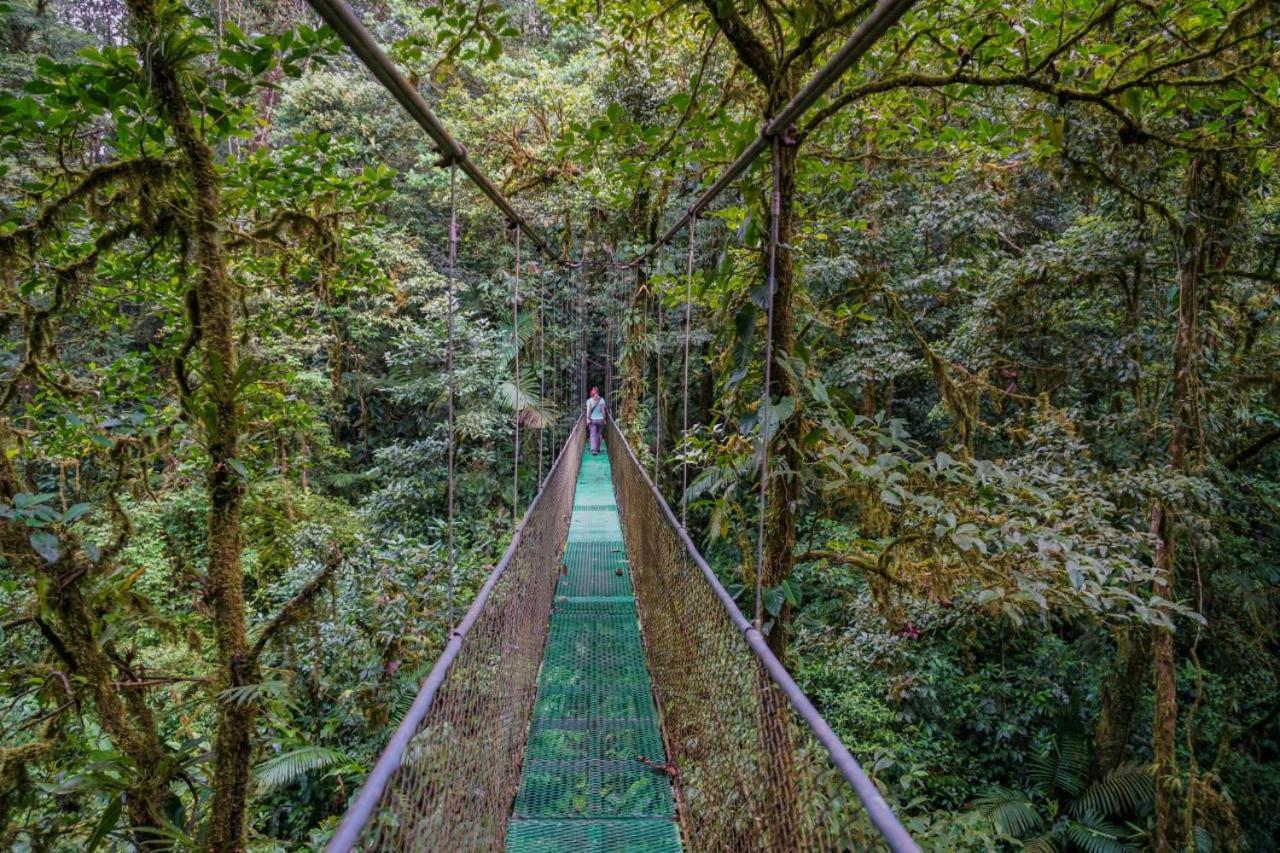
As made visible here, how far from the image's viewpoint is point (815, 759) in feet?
3.08

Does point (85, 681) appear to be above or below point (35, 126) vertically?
below

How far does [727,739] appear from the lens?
51.9 inches

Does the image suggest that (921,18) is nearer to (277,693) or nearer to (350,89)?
(277,693)

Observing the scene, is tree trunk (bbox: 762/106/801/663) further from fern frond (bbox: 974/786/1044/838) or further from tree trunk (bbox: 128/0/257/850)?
fern frond (bbox: 974/786/1044/838)

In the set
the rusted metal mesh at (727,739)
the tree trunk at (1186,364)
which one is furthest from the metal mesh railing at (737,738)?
the tree trunk at (1186,364)

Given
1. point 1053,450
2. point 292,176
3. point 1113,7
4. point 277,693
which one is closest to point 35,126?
point 292,176

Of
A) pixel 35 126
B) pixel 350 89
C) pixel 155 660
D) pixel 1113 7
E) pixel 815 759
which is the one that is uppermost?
pixel 350 89

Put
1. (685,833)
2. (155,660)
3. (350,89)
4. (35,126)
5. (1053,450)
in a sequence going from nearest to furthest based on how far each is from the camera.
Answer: (35,126) → (685,833) → (1053,450) → (155,660) → (350,89)

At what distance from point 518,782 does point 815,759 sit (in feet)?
3.54

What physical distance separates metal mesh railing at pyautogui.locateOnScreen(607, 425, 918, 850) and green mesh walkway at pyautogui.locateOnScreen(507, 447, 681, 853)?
0.08 meters

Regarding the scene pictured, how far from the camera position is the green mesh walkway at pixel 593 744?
1546 millimetres

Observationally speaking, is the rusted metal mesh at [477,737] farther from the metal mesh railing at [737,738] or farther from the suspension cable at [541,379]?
the suspension cable at [541,379]

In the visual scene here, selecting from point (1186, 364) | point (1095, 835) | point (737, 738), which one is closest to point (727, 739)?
point (737, 738)

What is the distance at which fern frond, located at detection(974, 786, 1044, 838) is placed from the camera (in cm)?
387
